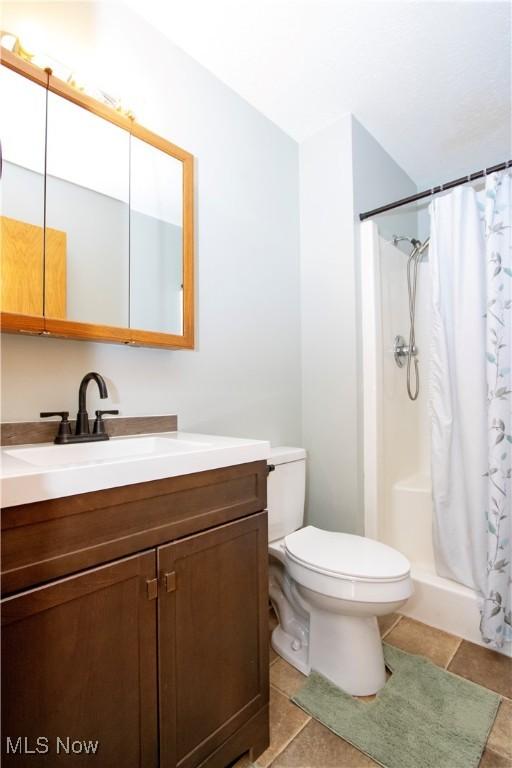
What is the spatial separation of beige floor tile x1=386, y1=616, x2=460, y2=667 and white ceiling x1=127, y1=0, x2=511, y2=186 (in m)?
2.49

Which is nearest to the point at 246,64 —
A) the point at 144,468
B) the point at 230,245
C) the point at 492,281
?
the point at 230,245

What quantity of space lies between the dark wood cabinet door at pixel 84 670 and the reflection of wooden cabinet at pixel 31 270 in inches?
29.5

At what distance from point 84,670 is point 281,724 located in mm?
809

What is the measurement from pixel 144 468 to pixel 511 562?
61.0 inches

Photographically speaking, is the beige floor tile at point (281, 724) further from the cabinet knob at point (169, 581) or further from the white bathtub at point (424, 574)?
the white bathtub at point (424, 574)

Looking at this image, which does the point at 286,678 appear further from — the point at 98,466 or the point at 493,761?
the point at 98,466

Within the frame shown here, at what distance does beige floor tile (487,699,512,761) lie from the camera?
108cm

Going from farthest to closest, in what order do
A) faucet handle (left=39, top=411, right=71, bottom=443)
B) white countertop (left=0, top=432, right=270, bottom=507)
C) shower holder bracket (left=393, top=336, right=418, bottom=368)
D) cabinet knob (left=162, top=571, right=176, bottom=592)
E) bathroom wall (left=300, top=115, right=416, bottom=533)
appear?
shower holder bracket (left=393, top=336, right=418, bottom=368), bathroom wall (left=300, top=115, right=416, bottom=533), faucet handle (left=39, top=411, right=71, bottom=443), cabinet knob (left=162, top=571, right=176, bottom=592), white countertop (left=0, top=432, right=270, bottom=507)

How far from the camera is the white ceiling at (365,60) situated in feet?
4.54

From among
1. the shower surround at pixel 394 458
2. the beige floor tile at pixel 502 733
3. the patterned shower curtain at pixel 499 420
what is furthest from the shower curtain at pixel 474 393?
the beige floor tile at pixel 502 733

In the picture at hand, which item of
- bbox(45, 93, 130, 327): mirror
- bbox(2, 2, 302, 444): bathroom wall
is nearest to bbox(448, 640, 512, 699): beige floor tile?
bbox(2, 2, 302, 444): bathroom wall

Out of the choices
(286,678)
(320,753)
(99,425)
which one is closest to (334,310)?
(99,425)

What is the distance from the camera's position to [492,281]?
5.05 ft

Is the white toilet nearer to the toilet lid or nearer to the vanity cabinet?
the toilet lid
